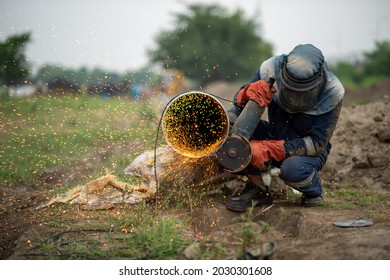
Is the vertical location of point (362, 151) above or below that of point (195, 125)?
below

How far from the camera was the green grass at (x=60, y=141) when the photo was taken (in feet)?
18.5

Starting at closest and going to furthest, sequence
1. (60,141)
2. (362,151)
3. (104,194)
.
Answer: (104,194), (362,151), (60,141)

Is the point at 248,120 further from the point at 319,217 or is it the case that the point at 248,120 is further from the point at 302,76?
the point at 319,217

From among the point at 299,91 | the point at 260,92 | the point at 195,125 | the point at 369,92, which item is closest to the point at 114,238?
the point at 195,125

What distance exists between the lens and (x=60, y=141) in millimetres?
6949

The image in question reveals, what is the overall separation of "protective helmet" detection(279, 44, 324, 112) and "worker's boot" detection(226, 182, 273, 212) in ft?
2.86

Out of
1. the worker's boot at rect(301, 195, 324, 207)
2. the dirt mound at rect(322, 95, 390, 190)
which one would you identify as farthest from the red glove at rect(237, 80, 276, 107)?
the dirt mound at rect(322, 95, 390, 190)

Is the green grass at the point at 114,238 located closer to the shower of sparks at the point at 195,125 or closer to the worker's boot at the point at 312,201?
the shower of sparks at the point at 195,125

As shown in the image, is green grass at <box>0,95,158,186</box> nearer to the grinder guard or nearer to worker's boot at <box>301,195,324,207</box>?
the grinder guard

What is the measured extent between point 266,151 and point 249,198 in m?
0.54

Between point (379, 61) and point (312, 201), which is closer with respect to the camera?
point (312, 201)
